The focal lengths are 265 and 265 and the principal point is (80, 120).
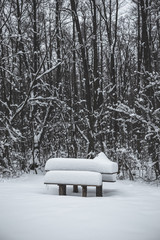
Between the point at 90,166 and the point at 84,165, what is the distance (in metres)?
0.14

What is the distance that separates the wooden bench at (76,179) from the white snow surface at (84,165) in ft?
1.32

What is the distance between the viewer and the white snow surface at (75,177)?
17.7 ft

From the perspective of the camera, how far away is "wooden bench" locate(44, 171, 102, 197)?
5389 mm

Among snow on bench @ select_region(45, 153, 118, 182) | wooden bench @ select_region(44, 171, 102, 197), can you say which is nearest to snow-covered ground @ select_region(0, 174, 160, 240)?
wooden bench @ select_region(44, 171, 102, 197)

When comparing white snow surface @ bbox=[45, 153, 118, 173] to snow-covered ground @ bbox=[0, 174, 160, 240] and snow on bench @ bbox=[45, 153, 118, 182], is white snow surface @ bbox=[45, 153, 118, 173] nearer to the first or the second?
snow on bench @ bbox=[45, 153, 118, 182]

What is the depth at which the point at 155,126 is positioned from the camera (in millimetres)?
7703

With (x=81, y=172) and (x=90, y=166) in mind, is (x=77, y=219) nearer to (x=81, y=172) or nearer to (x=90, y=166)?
(x=81, y=172)

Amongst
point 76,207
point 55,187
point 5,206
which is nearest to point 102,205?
point 76,207

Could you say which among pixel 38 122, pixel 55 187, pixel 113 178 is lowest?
pixel 55 187

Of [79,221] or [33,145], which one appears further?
[33,145]

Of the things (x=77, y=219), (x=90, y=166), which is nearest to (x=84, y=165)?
(x=90, y=166)

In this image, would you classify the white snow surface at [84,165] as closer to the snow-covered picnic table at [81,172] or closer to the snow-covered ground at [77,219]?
the snow-covered picnic table at [81,172]

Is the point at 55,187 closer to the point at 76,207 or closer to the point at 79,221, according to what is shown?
the point at 76,207

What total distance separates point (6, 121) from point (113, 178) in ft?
17.9
